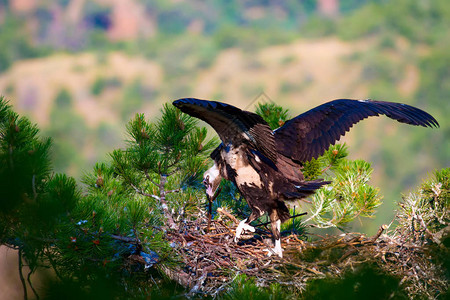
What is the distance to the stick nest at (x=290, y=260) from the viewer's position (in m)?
3.82

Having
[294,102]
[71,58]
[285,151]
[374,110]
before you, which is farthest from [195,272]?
[71,58]

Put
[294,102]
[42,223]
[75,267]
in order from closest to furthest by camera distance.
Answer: [42,223] → [75,267] → [294,102]

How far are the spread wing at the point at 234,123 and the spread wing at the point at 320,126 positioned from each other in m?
0.21

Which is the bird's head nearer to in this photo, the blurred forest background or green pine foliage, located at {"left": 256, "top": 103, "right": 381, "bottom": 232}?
green pine foliage, located at {"left": 256, "top": 103, "right": 381, "bottom": 232}

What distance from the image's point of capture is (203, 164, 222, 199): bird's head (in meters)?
4.61

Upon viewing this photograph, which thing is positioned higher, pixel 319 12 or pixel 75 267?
pixel 319 12

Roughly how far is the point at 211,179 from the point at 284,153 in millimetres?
617

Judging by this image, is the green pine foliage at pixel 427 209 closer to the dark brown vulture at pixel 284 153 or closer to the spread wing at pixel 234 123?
the dark brown vulture at pixel 284 153

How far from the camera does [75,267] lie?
3.51m

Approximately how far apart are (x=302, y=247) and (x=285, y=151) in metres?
0.75

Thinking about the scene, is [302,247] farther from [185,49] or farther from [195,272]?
[185,49]

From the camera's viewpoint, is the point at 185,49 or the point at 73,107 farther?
the point at 185,49

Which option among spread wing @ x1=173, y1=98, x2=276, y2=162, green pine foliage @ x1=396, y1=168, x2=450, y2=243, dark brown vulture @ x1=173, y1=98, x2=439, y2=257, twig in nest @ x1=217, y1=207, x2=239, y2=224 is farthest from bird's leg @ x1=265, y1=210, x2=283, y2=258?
green pine foliage @ x1=396, y1=168, x2=450, y2=243

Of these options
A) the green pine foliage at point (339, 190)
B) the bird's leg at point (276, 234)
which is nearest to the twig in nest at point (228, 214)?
the bird's leg at point (276, 234)
